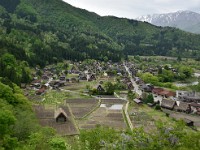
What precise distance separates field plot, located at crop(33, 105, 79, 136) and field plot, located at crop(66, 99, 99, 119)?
5.32 feet

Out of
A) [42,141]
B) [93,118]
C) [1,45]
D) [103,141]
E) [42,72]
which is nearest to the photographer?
[103,141]

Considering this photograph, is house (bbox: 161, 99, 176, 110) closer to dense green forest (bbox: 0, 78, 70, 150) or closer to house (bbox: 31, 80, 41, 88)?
dense green forest (bbox: 0, 78, 70, 150)

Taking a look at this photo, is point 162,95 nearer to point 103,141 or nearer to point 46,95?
point 46,95

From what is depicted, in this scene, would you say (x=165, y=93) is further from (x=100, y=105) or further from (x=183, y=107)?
(x=100, y=105)

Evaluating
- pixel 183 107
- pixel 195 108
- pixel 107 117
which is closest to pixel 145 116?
pixel 107 117

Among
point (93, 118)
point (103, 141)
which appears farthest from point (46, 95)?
point (103, 141)

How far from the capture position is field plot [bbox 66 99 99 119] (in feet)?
181

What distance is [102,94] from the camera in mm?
74188

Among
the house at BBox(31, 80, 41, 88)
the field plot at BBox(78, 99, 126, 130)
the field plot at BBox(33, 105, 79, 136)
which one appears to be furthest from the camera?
the house at BBox(31, 80, 41, 88)

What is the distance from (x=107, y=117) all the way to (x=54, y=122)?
992 centimetres

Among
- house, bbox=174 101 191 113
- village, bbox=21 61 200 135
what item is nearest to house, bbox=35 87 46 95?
village, bbox=21 61 200 135

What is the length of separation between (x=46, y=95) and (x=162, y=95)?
28.9m

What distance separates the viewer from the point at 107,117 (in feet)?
174

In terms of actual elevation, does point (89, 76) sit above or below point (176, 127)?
below
